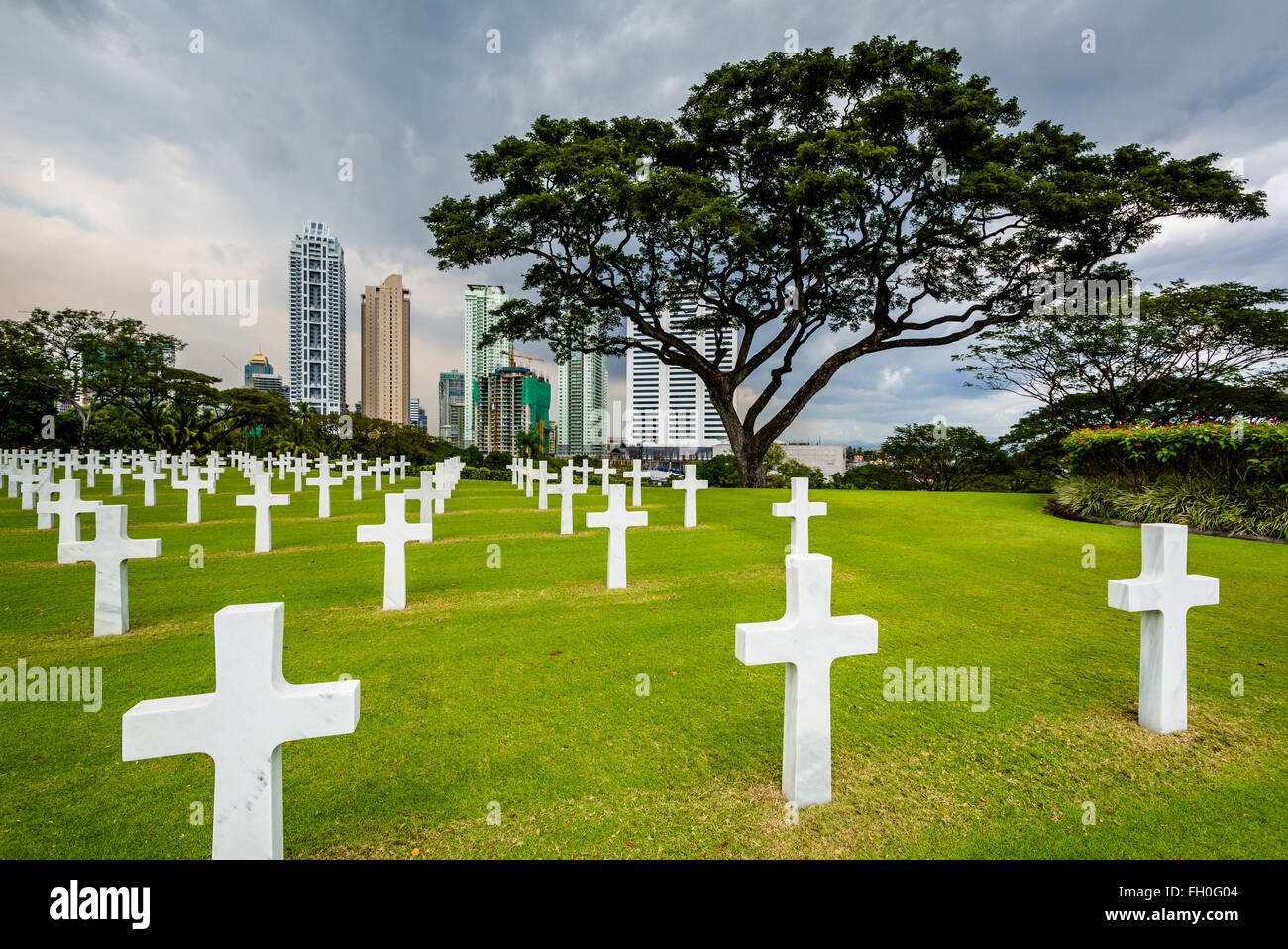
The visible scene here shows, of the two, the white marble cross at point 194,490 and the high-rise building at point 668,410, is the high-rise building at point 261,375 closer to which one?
the high-rise building at point 668,410

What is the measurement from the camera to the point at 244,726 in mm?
1925

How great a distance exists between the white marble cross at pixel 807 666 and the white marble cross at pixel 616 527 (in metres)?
4.04

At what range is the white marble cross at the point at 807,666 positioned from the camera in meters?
2.53

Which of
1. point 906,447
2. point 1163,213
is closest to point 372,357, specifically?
point 906,447

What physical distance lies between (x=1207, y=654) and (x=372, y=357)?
Answer: 422 ft

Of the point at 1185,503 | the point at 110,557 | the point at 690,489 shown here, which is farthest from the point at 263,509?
the point at 1185,503

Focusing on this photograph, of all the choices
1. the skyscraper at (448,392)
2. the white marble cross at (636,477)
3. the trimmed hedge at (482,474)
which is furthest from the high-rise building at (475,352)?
the white marble cross at (636,477)

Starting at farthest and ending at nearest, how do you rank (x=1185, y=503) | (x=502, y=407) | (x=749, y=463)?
1. (x=502, y=407)
2. (x=749, y=463)
3. (x=1185, y=503)

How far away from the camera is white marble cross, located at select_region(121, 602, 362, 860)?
6.12 feet

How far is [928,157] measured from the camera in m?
19.4

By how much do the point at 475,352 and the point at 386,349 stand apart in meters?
20.6

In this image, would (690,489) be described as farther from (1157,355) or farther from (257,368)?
(257,368)

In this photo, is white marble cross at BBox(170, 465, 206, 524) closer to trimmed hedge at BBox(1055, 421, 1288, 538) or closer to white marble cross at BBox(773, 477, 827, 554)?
white marble cross at BBox(773, 477, 827, 554)

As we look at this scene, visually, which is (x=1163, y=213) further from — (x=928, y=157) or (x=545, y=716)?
(x=545, y=716)
